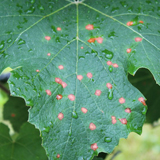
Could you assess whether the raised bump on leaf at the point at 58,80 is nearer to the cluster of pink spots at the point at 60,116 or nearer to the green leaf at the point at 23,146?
the cluster of pink spots at the point at 60,116

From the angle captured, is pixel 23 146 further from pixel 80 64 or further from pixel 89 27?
pixel 89 27

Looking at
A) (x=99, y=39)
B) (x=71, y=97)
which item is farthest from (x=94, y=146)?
(x=99, y=39)

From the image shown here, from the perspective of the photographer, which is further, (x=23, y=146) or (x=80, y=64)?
(x=23, y=146)

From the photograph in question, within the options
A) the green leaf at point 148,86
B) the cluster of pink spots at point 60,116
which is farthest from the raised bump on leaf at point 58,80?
the green leaf at point 148,86

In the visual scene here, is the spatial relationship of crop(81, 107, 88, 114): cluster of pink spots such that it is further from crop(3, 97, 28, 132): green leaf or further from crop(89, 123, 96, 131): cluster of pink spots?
crop(3, 97, 28, 132): green leaf

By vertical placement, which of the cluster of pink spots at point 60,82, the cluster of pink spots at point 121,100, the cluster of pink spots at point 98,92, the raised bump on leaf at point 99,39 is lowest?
the cluster of pink spots at point 121,100

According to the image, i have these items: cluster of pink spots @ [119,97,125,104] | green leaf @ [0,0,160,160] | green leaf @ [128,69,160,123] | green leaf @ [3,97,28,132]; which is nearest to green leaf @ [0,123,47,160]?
green leaf @ [3,97,28,132]
